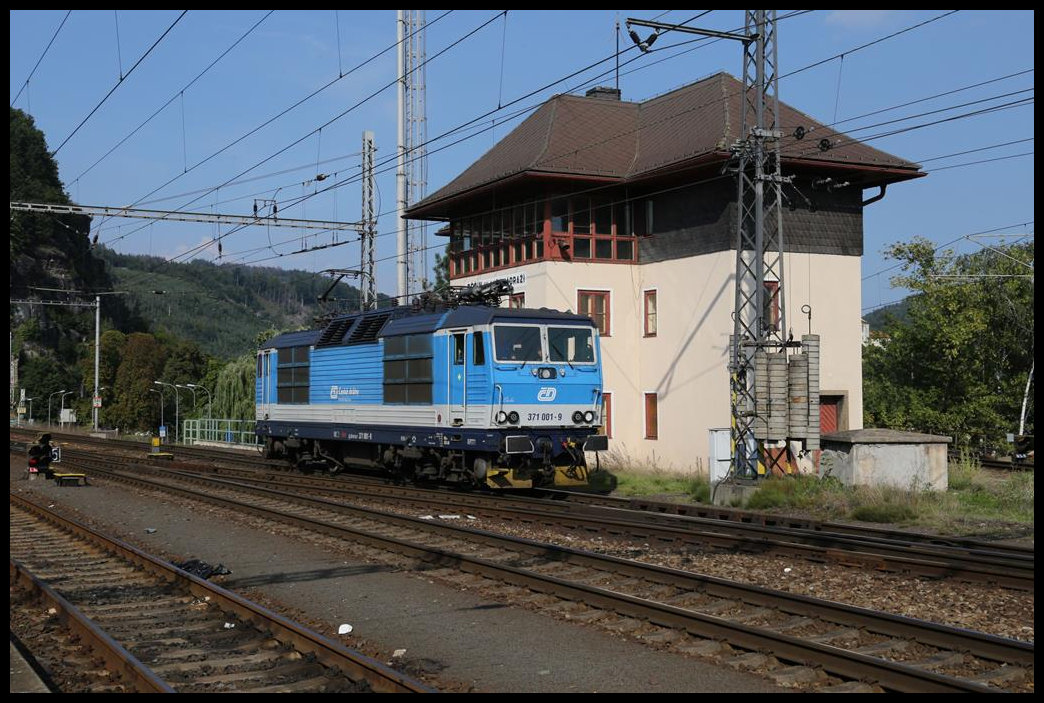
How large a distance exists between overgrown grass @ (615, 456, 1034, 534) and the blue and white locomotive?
3.16 meters

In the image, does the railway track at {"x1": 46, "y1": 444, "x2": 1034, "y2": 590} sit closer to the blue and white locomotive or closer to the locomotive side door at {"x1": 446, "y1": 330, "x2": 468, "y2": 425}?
the blue and white locomotive

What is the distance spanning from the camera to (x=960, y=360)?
38562 millimetres

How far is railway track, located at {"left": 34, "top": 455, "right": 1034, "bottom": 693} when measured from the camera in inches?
292

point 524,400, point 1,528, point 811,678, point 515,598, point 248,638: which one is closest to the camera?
point 1,528

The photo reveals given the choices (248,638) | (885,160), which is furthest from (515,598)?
(885,160)

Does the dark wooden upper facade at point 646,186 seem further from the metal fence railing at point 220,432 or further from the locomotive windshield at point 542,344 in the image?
the metal fence railing at point 220,432

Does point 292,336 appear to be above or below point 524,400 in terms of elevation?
above

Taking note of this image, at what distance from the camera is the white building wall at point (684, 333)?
26578mm

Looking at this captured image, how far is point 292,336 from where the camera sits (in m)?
27.8

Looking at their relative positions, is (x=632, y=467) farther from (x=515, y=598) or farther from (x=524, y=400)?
Answer: (x=515, y=598)

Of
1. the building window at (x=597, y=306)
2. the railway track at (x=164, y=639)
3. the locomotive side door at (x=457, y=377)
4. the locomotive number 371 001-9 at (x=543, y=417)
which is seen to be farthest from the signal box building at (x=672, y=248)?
the railway track at (x=164, y=639)

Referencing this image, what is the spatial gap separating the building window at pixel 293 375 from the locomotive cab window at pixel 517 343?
8398 mm

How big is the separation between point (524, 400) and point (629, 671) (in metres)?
11.9

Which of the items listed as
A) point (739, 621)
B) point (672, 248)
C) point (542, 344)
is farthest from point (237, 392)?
point (739, 621)
